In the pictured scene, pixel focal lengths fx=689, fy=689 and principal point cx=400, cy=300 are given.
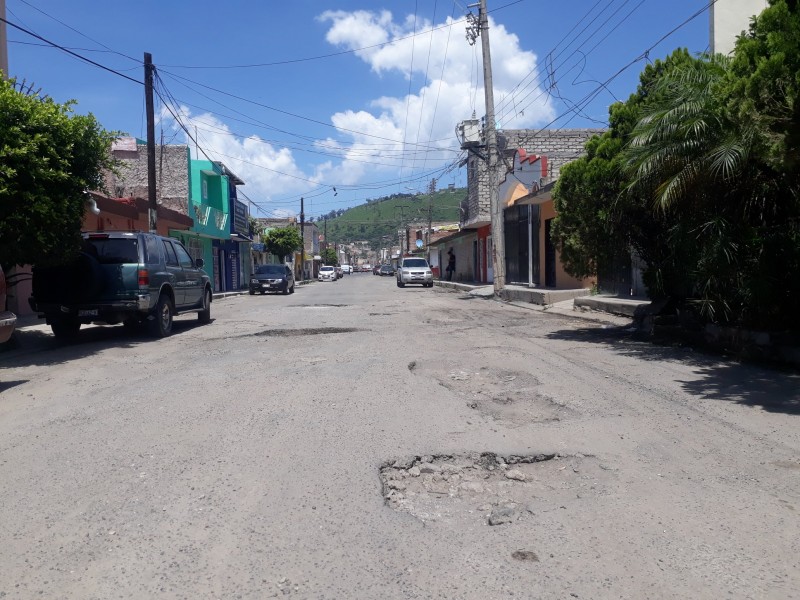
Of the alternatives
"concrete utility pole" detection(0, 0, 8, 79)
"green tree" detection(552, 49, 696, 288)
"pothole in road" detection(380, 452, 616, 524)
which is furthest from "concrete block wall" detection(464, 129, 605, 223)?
"pothole in road" detection(380, 452, 616, 524)

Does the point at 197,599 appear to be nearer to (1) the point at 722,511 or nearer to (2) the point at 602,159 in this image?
(1) the point at 722,511

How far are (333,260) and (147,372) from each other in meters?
114

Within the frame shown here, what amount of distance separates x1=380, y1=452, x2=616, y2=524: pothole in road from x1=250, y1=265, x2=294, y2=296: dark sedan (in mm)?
28810

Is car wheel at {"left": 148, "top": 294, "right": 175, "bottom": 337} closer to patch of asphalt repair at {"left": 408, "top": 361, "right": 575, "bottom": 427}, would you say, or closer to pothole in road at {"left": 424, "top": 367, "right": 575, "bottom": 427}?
patch of asphalt repair at {"left": 408, "top": 361, "right": 575, "bottom": 427}

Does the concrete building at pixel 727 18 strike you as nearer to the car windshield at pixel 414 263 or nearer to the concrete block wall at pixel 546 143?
the concrete block wall at pixel 546 143

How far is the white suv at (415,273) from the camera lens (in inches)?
1555

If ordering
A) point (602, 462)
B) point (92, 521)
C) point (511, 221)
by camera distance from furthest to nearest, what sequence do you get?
point (511, 221) → point (602, 462) → point (92, 521)

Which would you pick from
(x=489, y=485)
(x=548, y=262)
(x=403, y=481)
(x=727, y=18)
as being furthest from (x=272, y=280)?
(x=489, y=485)

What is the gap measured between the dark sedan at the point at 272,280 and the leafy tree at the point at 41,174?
72.9ft

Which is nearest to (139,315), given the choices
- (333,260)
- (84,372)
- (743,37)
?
(84,372)

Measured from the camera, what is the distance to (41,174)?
9.88 metres

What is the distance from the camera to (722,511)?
425 centimetres

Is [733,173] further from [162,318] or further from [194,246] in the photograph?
→ [194,246]

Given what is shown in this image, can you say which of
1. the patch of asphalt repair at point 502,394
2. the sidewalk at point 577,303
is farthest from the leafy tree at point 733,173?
Result: the sidewalk at point 577,303
